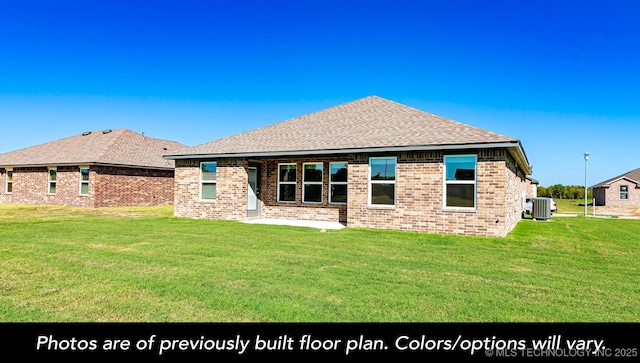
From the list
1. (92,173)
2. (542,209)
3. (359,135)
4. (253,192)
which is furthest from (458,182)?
(92,173)

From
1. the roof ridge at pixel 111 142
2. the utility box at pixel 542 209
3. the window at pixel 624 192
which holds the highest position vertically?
the roof ridge at pixel 111 142

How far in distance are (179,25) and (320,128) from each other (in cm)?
755

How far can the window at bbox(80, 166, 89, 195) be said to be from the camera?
2252cm

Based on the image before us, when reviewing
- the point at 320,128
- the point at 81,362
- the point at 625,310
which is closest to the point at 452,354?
the point at 625,310

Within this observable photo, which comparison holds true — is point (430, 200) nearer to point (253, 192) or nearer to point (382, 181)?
point (382, 181)

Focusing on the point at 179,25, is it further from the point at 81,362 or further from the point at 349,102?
the point at 81,362

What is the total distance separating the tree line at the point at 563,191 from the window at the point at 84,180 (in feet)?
192

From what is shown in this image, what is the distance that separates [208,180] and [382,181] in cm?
748

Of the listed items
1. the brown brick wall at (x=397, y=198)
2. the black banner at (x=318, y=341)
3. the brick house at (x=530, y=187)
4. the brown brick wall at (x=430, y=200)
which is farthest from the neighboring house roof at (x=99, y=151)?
the brick house at (x=530, y=187)

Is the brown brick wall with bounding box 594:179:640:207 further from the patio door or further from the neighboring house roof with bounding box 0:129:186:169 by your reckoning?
the neighboring house roof with bounding box 0:129:186:169

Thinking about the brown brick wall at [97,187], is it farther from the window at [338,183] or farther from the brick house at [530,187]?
the brick house at [530,187]

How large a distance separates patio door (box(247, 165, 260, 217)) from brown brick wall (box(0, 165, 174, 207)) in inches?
443

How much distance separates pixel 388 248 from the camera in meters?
9.09

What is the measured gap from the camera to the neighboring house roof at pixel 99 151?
2311cm
